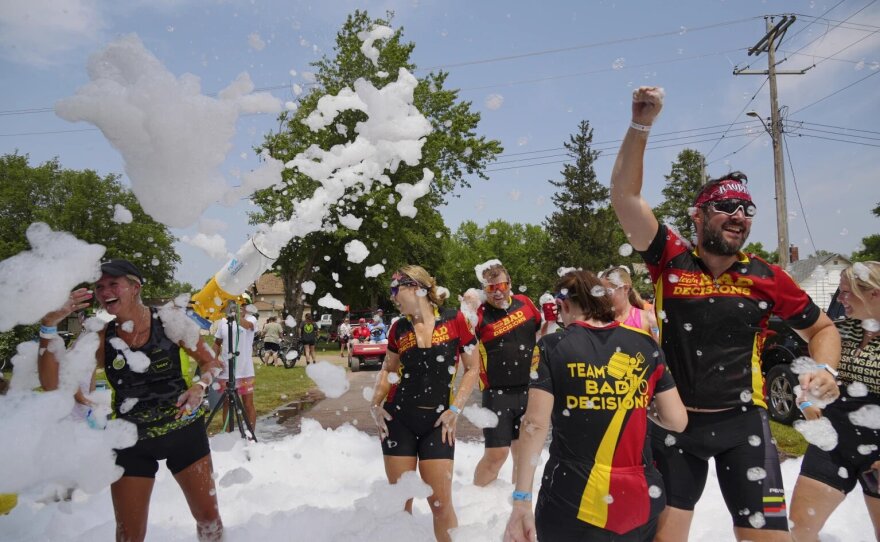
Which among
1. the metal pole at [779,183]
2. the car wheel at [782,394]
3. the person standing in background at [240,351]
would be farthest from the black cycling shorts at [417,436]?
the metal pole at [779,183]

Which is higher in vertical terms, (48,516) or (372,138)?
(372,138)

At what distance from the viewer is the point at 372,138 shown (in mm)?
6902

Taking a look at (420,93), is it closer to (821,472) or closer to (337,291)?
(337,291)

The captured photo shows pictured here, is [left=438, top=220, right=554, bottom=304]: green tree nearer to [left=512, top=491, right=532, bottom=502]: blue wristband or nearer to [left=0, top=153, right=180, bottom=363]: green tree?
[left=0, top=153, right=180, bottom=363]: green tree

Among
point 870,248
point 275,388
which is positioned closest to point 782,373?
point 275,388

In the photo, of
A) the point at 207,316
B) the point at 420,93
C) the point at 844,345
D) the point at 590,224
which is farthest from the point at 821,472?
the point at 590,224

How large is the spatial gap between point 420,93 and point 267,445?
22.9 m

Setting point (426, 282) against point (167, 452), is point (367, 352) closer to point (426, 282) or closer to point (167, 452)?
point (426, 282)

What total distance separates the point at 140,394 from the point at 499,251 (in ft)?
225

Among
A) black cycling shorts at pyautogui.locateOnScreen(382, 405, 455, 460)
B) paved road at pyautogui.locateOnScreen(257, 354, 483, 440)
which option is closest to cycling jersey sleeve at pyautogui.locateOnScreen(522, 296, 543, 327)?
black cycling shorts at pyautogui.locateOnScreen(382, 405, 455, 460)

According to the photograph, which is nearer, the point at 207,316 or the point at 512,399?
the point at 207,316

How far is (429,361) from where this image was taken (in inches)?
157

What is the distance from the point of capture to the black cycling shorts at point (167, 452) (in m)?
3.39

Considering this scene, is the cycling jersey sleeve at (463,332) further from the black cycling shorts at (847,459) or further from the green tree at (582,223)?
the green tree at (582,223)
